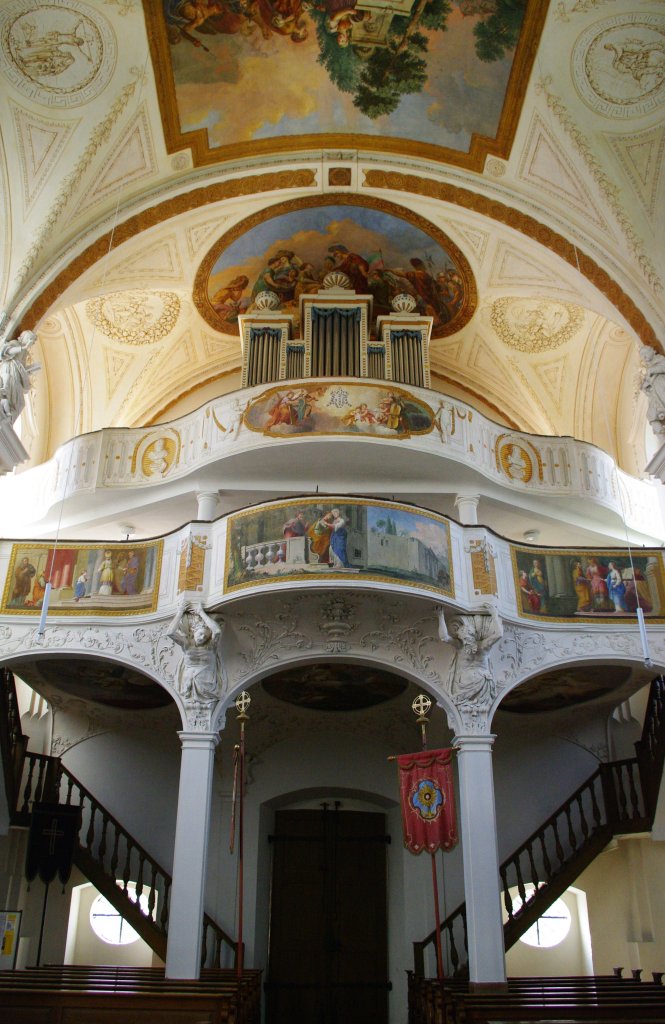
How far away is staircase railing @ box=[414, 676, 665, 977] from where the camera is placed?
528 inches

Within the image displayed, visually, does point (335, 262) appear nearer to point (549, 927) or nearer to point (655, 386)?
point (655, 386)

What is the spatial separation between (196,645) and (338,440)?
4.10 m

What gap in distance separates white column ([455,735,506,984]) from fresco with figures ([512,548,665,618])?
7.80 feet

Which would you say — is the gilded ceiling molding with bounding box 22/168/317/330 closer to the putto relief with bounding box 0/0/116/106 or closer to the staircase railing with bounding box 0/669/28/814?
the putto relief with bounding box 0/0/116/106

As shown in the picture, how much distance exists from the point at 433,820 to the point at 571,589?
4241mm

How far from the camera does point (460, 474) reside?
47.0 feet

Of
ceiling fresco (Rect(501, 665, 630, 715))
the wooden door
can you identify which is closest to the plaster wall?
ceiling fresco (Rect(501, 665, 630, 715))

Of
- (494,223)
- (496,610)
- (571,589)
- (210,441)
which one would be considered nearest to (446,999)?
(496,610)

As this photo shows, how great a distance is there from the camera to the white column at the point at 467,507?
14.2 m

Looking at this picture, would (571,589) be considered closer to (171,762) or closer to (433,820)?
(433,820)

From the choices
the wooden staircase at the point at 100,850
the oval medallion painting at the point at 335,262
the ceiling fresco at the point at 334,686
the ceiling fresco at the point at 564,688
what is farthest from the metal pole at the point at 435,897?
the oval medallion painting at the point at 335,262

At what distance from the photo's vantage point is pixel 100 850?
14.0m

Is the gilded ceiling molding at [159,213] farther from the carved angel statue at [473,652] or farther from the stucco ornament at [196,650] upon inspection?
the carved angel statue at [473,652]

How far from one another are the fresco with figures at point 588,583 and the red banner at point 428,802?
2881mm
